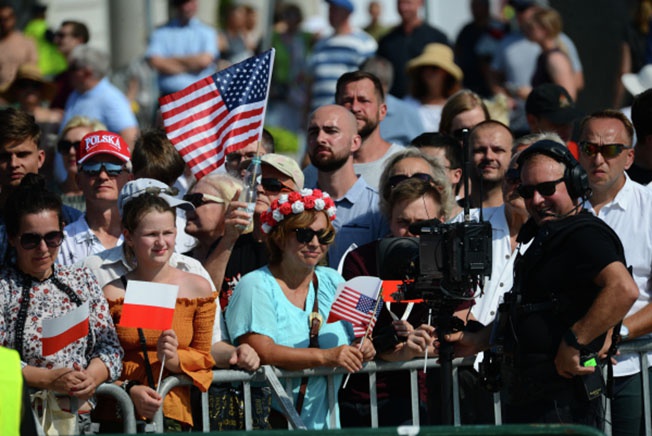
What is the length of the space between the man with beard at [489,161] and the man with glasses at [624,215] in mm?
703

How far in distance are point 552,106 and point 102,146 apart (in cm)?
340

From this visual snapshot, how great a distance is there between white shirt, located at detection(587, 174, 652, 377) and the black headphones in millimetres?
816

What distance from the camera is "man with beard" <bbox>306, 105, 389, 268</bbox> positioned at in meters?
8.23

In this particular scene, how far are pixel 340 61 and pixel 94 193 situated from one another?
16.4 feet

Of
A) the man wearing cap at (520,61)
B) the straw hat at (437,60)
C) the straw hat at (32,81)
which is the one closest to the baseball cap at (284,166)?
the straw hat at (437,60)

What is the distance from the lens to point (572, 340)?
6270 millimetres

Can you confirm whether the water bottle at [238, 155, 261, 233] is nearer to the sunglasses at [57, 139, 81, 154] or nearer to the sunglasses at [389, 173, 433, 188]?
the sunglasses at [389, 173, 433, 188]

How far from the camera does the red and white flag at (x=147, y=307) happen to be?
6.29 meters

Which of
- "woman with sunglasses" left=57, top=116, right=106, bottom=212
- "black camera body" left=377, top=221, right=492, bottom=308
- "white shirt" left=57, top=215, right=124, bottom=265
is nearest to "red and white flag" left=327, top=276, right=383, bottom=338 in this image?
"black camera body" left=377, top=221, right=492, bottom=308

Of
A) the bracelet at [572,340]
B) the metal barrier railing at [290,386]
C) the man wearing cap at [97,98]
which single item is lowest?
the metal barrier railing at [290,386]

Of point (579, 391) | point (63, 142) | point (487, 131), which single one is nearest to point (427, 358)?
point (579, 391)

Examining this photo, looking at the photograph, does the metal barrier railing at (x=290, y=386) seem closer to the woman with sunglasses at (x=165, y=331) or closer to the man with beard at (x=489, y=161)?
the woman with sunglasses at (x=165, y=331)

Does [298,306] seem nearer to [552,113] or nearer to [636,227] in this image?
[636,227]

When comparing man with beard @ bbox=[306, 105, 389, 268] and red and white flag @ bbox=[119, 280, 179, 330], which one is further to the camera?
man with beard @ bbox=[306, 105, 389, 268]
